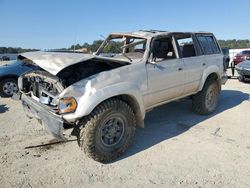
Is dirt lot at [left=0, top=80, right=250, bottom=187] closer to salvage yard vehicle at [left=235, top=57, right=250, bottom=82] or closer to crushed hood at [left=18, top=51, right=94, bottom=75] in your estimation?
crushed hood at [left=18, top=51, right=94, bottom=75]

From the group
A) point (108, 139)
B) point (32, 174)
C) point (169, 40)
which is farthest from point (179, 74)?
point (32, 174)

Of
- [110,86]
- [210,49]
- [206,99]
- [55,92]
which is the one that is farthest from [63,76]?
[210,49]

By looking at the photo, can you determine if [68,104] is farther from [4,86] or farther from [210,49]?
[4,86]

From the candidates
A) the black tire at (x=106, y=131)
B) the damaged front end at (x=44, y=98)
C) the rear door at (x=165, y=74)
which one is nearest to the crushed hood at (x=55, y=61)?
the damaged front end at (x=44, y=98)

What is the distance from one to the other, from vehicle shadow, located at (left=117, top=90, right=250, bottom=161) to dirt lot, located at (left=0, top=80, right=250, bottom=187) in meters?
0.02

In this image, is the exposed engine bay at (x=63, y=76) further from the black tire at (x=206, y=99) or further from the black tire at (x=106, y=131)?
the black tire at (x=206, y=99)

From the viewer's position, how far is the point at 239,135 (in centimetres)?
489

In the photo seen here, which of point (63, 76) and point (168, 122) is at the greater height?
point (63, 76)

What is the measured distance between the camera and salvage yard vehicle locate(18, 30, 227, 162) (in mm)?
3531

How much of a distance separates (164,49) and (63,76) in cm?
226

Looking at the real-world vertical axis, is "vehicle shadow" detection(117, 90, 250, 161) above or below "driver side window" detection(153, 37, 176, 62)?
below

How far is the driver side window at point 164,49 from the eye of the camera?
201 inches

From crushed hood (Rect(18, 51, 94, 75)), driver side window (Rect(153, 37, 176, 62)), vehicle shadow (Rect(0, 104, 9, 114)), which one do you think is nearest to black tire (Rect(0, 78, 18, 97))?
vehicle shadow (Rect(0, 104, 9, 114))

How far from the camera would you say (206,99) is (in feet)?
19.9
